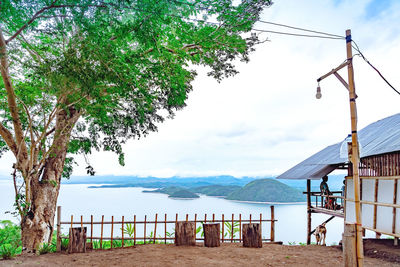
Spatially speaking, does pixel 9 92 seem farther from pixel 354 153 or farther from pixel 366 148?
pixel 366 148

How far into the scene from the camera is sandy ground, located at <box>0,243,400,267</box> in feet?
23.0

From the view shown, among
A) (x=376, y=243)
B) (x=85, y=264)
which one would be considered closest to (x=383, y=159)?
(x=376, y=243)

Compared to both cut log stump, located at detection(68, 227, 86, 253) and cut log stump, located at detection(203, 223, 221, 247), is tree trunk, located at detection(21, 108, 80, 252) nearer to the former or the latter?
cut log stump, located at detection(68, 227, 86, 253)

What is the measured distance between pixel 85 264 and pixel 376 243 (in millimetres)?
8415

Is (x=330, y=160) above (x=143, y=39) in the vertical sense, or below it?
below

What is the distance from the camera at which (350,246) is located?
16.5ft

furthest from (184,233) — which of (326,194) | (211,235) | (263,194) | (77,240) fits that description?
(263,194)

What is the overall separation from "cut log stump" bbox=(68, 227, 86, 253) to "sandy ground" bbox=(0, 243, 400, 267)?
239 millimetres

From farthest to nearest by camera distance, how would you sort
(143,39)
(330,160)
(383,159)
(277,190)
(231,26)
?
(277,190), (330,160), (231,26), (383,159), (143,39)

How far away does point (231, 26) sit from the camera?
9.84 m

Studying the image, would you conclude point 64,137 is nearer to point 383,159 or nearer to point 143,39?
point 143,39

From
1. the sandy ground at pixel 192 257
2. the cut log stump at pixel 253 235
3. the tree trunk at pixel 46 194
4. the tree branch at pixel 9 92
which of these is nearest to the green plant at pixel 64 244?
the sandy ground at pixel 192 257

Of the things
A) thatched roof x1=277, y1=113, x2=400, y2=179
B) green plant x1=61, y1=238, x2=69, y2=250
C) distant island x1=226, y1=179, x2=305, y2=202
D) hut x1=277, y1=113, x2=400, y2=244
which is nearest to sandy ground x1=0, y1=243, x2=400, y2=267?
green plant x1=61, y1=238, x2=69, y2=250

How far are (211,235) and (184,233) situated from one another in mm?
803
